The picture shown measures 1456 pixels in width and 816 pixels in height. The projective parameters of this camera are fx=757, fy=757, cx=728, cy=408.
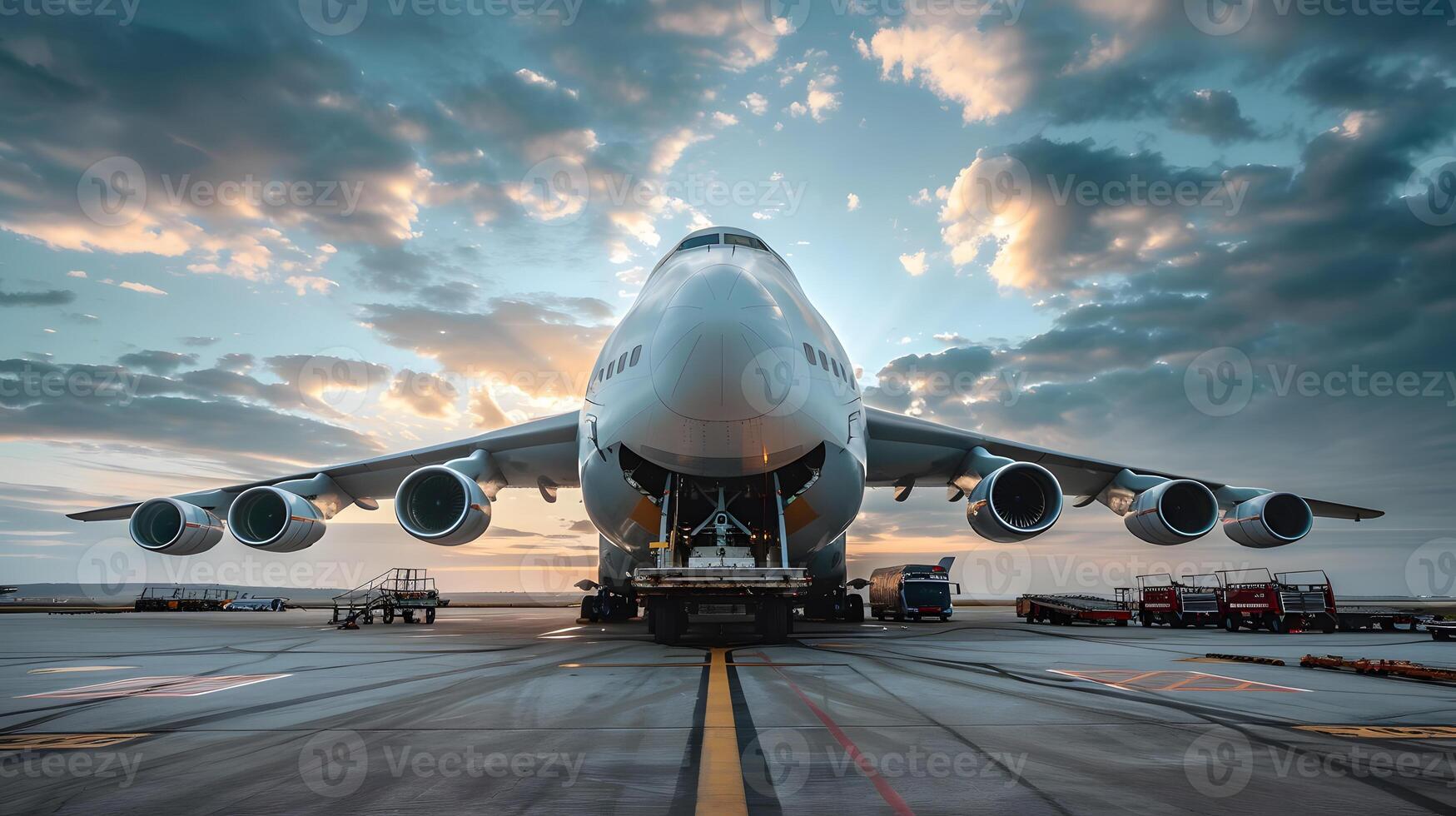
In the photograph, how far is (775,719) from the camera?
17.5ft

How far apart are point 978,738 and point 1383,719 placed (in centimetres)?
327

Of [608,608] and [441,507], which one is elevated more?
[441,507]

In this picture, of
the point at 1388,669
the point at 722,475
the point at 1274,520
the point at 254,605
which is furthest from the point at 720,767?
the point at 254,605

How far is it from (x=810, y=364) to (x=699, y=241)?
14.2ft

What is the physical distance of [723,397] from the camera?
31.5 ft

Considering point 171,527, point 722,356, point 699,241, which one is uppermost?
point 699,241
